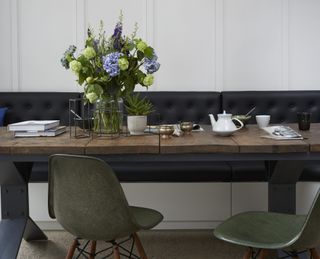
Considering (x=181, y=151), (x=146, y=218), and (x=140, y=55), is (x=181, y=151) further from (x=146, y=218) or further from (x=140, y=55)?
(x=140, y=55)

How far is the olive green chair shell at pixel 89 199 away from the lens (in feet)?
5.25

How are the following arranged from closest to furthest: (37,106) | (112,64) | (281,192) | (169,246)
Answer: (112,64), (281,192), (169,246), (37,106)

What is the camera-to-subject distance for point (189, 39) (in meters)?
4.12

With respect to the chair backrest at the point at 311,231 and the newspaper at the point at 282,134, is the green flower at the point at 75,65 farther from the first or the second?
the chair backrest at the point at 311,231

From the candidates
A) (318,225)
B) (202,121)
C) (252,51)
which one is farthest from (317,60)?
(318,225)

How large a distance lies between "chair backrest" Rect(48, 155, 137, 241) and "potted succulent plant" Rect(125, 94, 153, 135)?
0.67 metres

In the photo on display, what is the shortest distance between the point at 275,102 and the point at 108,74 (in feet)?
7.17

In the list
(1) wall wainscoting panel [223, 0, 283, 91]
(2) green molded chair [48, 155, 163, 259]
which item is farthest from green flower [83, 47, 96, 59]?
(1) wall wainscoting panel [223, 0, 283, 91]

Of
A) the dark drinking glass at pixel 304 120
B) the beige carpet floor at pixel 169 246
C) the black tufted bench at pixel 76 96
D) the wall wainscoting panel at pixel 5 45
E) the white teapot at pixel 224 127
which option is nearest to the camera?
the white teapot at pixel 224 127

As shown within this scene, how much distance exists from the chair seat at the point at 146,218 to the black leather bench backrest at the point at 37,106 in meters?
2.04

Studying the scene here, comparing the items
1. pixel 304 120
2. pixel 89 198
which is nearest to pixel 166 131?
pixel 89 198

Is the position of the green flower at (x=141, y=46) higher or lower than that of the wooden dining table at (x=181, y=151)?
higher

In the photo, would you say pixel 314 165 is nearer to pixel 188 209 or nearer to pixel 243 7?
Result: pixel 188 209

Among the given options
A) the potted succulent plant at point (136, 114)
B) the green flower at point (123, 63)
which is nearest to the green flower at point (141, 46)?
the green flower at point (123, 63)
